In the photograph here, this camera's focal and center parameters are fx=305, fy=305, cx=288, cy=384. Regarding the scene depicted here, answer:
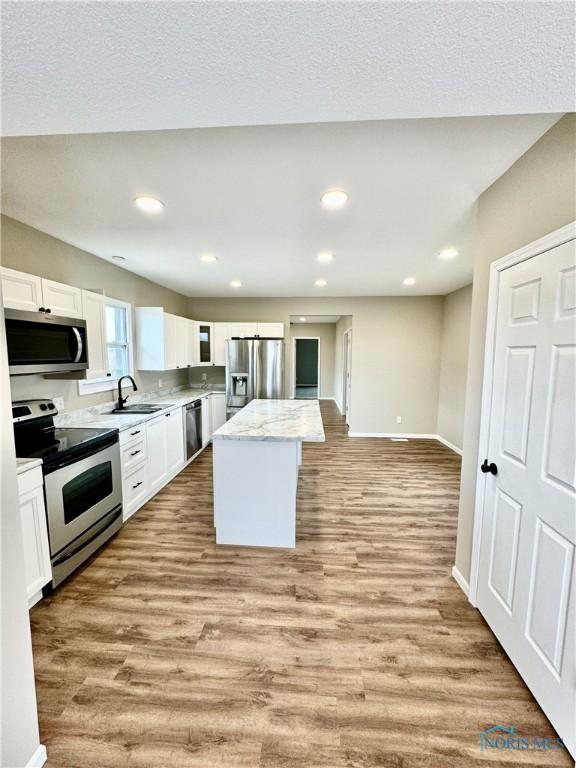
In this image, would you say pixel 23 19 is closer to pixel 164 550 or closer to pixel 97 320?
pixel 97 320

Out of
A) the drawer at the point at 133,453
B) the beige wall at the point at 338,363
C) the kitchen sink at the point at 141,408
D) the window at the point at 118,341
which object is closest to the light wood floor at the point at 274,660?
the drawer at the point at 133,453

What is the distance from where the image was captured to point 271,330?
547 centimetres

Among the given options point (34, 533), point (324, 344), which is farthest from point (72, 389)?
point (324, 344)

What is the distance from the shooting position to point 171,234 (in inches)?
106

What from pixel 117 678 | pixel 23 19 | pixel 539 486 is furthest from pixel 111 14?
pixel 117 678

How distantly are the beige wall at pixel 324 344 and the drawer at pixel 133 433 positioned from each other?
22.3 feet

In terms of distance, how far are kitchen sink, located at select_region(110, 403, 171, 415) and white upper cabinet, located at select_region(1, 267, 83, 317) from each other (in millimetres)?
1210

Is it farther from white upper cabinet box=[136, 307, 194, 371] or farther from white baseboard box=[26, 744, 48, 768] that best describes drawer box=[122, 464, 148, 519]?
white baseboard box=[26, 744, 48, 768]

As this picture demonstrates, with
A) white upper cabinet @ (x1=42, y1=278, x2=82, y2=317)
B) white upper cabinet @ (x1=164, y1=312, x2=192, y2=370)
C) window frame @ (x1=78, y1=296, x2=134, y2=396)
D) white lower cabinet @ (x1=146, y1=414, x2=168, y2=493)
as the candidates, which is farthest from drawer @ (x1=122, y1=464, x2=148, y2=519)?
white upper cabinet @ (x1=164, y1=312, x2=192, y2=370)

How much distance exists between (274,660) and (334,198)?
2.71 metres

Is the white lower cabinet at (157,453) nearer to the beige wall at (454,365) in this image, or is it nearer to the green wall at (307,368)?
the beige wall at (454,365)

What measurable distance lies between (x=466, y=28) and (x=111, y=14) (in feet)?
3.08

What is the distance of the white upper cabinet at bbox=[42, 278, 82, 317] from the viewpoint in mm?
2316

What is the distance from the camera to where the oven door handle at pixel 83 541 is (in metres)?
2.01
